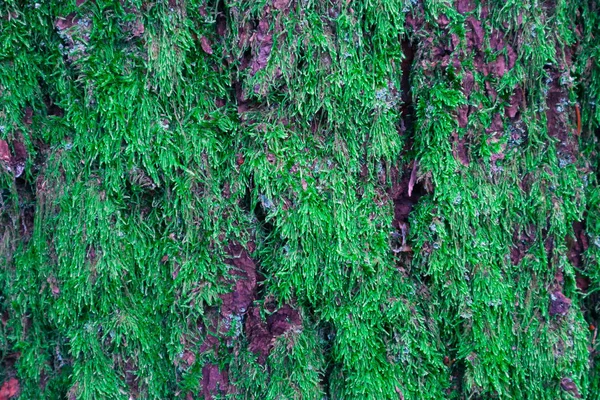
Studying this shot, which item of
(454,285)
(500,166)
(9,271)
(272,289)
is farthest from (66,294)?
(500,166)

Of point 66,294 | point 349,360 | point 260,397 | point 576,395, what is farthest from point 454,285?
point 66,294

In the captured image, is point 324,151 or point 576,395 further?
point 576,395

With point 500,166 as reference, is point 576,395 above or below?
below

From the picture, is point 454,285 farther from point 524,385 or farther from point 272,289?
point 272,289

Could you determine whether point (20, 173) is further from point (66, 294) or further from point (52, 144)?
point (66, 294)

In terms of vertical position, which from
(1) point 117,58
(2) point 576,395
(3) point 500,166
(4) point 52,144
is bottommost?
(2) point 576,395

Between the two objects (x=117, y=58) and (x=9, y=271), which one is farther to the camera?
(x=9, y=271)
